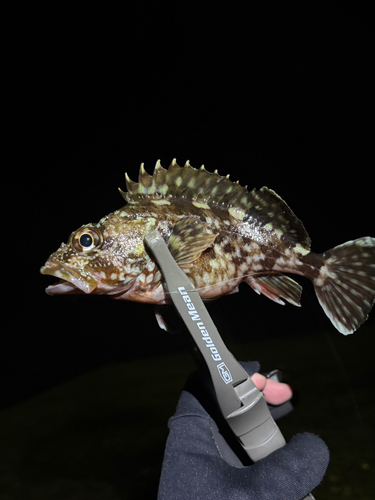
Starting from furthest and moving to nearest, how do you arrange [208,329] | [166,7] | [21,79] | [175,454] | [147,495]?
[21,79], [166,7], [147,495], [175,454], [208,329]

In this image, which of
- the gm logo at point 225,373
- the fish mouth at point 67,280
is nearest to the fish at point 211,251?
the fish mouth at point 67,280

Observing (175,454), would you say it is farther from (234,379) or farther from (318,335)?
(318,335)

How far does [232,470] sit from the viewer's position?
2.54 feet

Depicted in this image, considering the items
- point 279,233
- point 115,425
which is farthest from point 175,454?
point 279,233

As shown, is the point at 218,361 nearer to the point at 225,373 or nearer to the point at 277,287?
the point at 225,373

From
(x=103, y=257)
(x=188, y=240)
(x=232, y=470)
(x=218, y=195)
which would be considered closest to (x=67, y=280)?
(x=103, y=257)

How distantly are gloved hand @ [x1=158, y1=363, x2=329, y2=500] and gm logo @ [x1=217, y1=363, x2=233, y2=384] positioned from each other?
15 cm

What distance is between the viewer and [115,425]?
36.5 inches

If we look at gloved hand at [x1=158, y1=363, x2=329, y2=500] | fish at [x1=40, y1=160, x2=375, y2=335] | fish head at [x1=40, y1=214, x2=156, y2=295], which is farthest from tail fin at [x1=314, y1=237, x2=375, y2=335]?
fish head at [x1=40, y1=214, x2=156, y2=295]

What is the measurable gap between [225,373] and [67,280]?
0.33 metres

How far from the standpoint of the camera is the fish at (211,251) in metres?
0.76

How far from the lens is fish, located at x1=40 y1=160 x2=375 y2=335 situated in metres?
0.76

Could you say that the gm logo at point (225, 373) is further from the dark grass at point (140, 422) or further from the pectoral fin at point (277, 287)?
the pectoral fin at point (277, 287)

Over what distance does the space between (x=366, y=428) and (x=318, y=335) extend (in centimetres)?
21
